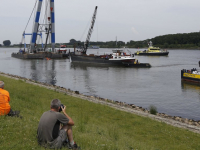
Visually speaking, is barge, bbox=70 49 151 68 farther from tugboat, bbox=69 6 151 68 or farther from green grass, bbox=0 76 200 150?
green grass, bbox=0 76 200 150

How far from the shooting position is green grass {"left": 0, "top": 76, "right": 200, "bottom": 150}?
19.5 feet

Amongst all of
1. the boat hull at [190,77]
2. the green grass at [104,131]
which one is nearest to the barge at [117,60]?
the boat hull at [190,77]

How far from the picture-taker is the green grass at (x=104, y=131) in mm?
5949

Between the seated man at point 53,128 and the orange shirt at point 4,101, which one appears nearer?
the seated man at point 53,128

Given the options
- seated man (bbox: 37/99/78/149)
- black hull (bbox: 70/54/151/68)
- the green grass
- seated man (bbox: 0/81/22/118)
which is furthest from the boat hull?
seated man (bbox: 37/99/78/149)

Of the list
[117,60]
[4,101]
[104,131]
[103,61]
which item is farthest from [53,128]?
[103,61]

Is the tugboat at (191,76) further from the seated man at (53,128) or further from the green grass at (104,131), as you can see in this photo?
the seated man at (53,128)

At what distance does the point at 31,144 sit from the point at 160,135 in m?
5.03

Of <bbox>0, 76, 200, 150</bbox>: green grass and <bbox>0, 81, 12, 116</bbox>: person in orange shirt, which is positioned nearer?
<bbox>0, 76, 200, 150</bbox>: green grass

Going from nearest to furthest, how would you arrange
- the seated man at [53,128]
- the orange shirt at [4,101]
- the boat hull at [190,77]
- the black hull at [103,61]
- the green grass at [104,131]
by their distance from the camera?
the seated man at [53,128] < the green grass at [104,131] < the orange shirt at [4,101] < the boat hull at [190,77] < the black hull at [103,61]

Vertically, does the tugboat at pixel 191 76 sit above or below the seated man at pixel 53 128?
below

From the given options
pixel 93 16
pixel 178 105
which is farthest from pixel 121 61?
pixel 178 105

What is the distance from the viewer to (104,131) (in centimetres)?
818

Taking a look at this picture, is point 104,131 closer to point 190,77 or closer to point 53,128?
point 53,128
